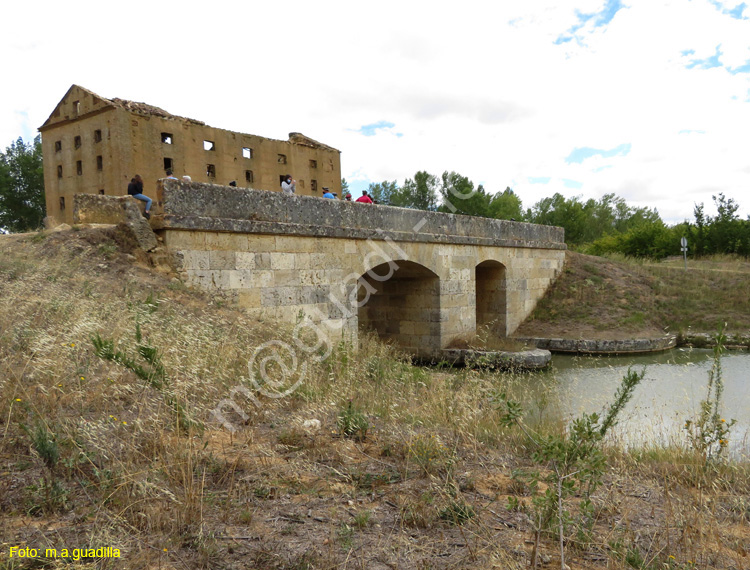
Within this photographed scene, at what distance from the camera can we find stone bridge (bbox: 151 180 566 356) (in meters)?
7.06

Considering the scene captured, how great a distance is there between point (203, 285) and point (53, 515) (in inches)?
196

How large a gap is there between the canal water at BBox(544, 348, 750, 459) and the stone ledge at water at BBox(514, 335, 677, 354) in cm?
27

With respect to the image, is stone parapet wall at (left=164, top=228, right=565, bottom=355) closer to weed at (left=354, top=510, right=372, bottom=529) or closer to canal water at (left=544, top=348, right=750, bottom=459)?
canal water at (left=544, top=348, right=750, bottom=459)

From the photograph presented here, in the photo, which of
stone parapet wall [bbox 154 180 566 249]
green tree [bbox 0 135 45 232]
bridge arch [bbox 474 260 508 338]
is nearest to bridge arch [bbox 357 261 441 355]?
stone parapet wall [bbox 154 180 566 249]

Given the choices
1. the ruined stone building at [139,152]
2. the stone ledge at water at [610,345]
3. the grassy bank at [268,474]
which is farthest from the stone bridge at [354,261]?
the ruined stone building at [139,152]

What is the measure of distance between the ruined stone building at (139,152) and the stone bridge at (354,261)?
44.9 feet

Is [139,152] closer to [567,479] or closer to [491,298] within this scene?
[491,298]

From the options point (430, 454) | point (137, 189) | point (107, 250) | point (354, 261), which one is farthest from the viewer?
point (354, 261)

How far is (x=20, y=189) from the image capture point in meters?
30.7

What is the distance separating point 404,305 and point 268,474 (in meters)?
9.68

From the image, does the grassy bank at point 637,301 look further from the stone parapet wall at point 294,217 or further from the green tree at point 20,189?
the green tree at point 20,189

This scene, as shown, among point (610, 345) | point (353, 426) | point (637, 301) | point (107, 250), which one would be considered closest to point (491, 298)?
point (610, 345)

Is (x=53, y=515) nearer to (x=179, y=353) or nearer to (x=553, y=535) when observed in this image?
(x=179, y=353)

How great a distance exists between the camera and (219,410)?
353cm
